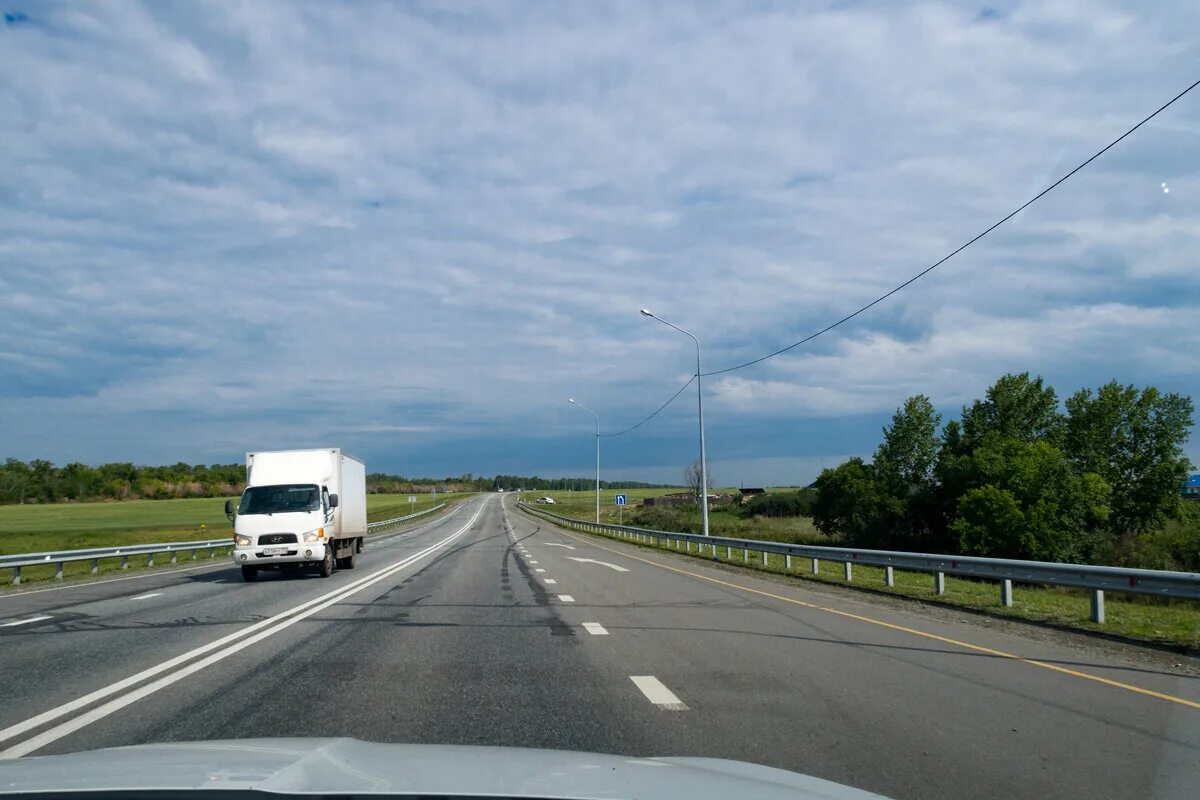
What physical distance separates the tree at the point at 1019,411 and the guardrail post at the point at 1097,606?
206ft

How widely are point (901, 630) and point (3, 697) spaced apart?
10762 mm

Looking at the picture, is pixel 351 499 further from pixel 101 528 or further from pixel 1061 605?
pixel 101 528

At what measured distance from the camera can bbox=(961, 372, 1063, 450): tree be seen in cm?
7362

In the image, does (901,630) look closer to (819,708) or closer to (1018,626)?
(1018,626)

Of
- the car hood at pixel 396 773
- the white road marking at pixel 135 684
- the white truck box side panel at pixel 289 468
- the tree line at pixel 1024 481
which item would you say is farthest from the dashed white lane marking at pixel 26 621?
the tree line at pixel 1024 481

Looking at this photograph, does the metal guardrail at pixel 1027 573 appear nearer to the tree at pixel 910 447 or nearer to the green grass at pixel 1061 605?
the green grass at pixel 1061 605

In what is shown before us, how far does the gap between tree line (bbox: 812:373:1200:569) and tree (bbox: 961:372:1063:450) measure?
80 millimetres

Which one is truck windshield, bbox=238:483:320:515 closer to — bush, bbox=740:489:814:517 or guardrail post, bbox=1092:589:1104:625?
guardrail post, bbox=1092:589:1104:625

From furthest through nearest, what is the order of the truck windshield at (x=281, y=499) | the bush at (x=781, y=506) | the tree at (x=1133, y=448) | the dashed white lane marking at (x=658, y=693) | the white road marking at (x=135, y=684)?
the bush at (x=781, y=506), the tree at (x=1133, y=448), the truck windshield at (x=281, y=499), the dashed white lane marking at (x=658, y=693), the white road marking at (x=135, y=684)

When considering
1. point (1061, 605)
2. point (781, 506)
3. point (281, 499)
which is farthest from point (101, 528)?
point (1061, 605)

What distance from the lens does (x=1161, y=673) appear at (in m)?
9.77

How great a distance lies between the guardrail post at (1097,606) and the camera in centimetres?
1382

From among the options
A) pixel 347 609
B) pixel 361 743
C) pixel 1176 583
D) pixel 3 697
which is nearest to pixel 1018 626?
pixel 1176 583

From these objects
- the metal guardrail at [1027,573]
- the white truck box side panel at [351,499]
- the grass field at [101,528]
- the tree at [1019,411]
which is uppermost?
the tree at [1019,411]
